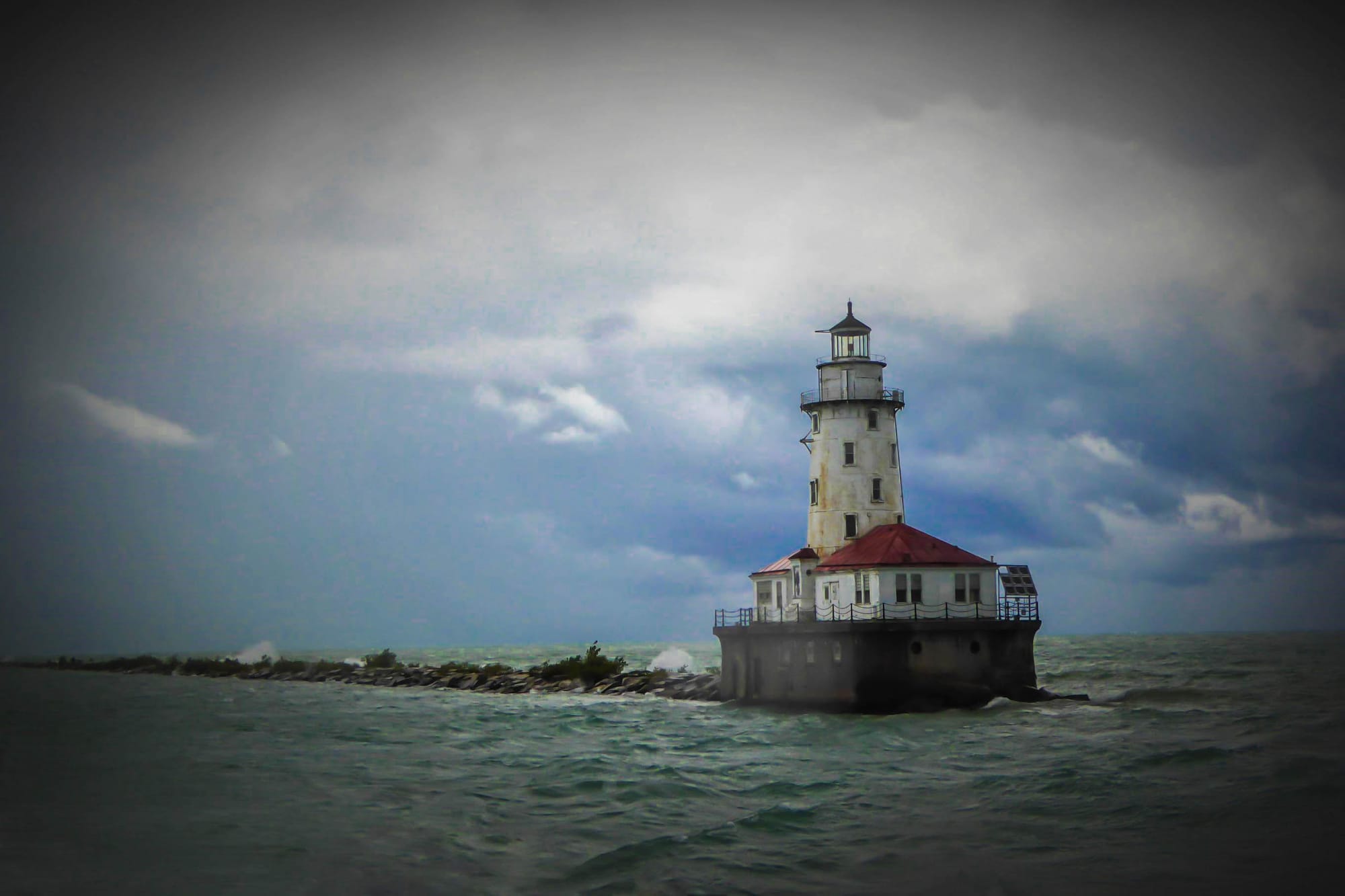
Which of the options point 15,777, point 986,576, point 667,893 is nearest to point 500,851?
point 667,893

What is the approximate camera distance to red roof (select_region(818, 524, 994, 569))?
138 ft

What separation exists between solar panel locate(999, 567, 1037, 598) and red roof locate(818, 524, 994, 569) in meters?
0.88

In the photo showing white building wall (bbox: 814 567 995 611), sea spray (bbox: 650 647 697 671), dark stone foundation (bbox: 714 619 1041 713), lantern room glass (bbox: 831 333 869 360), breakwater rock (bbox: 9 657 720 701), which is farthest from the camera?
sea spray (bbox: 650 647 697 671)

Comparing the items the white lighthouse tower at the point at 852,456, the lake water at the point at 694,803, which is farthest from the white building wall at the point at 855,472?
the lake water at the point at 694,803

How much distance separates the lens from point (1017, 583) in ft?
142

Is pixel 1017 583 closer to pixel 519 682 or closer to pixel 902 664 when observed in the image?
pixel 902 664

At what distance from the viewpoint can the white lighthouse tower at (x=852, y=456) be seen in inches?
1873

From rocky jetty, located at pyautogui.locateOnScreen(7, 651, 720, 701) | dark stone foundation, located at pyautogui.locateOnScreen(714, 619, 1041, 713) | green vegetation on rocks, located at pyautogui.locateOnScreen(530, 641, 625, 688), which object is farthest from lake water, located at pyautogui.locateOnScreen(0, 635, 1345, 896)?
green vegetation on rocks, located at pyautogui.locateOnScreen(530, 641, 625, 688)

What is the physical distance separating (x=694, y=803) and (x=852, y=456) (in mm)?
25255

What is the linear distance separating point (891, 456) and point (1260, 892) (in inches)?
1268

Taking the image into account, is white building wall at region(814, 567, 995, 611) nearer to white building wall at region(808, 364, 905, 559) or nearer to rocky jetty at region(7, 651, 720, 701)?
white building wall at region(808, 364, 905, 559)

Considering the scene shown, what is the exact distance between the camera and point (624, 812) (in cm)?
2358

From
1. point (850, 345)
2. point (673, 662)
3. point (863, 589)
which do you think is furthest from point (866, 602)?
point (673, 662)

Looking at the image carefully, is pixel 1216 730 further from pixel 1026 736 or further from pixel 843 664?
pixel 843 664
